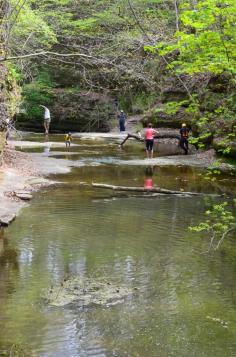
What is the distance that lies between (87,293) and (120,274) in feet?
3.42

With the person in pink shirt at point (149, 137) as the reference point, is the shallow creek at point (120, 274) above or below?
below

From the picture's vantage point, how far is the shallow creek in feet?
21.3

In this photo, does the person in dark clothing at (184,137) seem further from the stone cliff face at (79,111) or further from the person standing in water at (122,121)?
the stone cliff face at (79,111)

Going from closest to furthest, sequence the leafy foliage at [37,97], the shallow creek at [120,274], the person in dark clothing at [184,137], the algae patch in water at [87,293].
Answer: the shallow creek at [120,274] → the algae patch in water at [87,293] → the person in dark clothing at [184,137] → the leafy foliage at [37,97]

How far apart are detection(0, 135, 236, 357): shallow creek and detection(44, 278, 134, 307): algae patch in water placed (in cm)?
14

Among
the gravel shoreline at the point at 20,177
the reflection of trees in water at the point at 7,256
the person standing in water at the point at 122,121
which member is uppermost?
the person standing in water at the point at 122,121

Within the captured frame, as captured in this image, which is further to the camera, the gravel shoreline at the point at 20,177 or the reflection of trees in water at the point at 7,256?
the gravel shoreline at the point at 20,177

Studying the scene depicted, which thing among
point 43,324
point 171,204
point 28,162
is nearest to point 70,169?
point 28,162

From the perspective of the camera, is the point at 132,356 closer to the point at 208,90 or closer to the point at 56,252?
the point at 56,252

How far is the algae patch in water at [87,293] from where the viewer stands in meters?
7.73

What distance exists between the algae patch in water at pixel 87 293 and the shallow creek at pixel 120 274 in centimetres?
14

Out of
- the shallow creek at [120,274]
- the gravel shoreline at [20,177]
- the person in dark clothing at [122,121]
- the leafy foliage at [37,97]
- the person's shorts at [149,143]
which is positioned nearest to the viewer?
the shallow creek at [120,274]

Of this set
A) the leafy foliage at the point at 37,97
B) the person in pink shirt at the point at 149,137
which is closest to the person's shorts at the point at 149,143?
the person in pink shirt at the point at 149,137

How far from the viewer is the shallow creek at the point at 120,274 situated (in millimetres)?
6504
